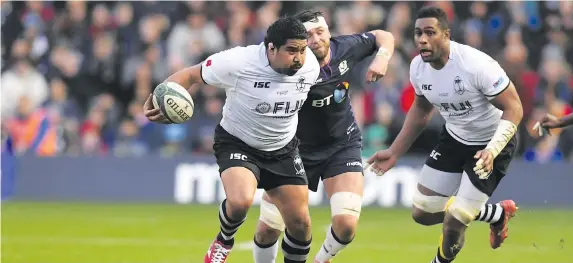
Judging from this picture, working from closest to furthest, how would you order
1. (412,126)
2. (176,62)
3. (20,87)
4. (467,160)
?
1. (467,160)
2. (412,126)
3. (20,87)
4. (176,62)

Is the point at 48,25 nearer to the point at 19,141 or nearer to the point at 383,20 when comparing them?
the point at 19,141

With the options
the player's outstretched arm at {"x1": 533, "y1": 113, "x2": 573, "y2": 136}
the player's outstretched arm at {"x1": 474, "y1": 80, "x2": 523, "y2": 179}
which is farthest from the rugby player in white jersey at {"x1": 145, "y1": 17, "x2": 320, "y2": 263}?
the player's outstretched arm at {"x1": 533, "y1": 113, "x2": 573, "y2": 136}

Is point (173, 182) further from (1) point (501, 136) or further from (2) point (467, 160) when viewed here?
(1) point (501, 136)

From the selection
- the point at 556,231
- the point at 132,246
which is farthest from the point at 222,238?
the point at 556,231

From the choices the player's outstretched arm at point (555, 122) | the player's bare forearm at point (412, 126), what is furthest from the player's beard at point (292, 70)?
the player's outstretched arm at point (555, 122)

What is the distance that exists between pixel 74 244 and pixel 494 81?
5.96 m

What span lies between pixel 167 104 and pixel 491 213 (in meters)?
3.62

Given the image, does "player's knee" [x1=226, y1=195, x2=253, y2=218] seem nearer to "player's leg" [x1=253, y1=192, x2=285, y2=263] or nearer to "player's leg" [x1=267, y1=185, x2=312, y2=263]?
"player's leg" [x1=267, y1=185, x2=312, y2=263]

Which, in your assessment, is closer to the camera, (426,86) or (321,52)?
(321,52)

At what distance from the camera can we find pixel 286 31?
9.41m

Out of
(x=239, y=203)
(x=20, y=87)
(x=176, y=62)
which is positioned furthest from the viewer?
(x=176, y=62)

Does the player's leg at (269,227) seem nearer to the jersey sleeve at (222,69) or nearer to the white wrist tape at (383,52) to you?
the white wrist tape at (383,52)

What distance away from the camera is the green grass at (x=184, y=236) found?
12.7 metres

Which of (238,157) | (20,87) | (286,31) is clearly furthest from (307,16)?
(20,87)
